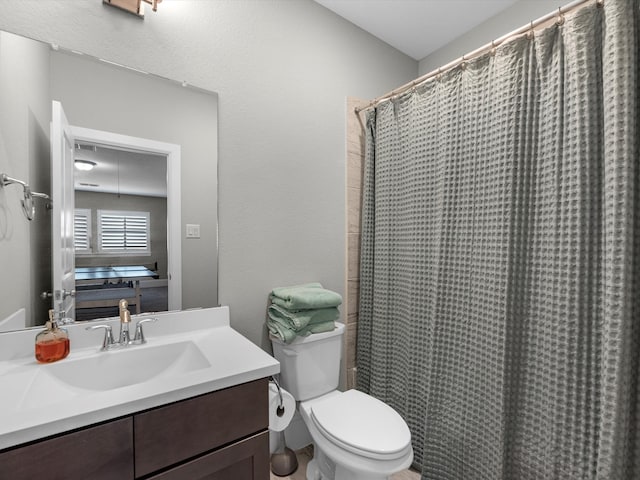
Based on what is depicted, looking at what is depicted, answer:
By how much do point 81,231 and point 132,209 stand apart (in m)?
0.19

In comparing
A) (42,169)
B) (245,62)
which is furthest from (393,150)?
(42,169)

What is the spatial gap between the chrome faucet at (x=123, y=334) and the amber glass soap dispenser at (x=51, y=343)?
11cm

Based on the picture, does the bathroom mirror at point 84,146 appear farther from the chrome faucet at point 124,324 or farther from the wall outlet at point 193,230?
the chrome faucet at point 124,324

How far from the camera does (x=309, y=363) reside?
1540 mm

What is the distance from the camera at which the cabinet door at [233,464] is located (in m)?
0.87

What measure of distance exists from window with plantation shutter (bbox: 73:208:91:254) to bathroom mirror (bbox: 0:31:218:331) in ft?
0.12

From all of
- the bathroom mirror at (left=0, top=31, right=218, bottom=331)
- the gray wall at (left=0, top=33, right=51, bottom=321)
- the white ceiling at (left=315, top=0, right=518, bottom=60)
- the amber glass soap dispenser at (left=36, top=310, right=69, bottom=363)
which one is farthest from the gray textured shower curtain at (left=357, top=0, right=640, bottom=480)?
the gray wall at (left=0, top=33, right=51, bottom=321)

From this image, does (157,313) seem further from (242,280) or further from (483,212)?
(483,212)

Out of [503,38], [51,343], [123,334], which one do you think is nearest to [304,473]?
[123,334]

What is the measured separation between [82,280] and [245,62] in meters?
1.20

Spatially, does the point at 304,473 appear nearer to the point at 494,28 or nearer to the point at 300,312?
the point at 300,312

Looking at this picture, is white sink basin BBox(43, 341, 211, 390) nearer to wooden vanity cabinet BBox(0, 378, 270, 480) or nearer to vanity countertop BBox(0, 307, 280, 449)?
vanity countertop BBox(0, 307, 280, 449)

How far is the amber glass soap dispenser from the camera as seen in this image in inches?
39.6

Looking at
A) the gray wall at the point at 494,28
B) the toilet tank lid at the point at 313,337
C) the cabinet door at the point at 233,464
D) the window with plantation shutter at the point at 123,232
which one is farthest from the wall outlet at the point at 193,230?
the gray wall at the point at 494,28
